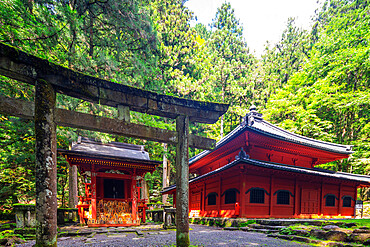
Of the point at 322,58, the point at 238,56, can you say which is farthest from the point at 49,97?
the point at 238,56

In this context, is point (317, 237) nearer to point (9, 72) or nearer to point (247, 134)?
point (247, 134)

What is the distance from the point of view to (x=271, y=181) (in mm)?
11602

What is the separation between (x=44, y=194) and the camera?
3.75 meters

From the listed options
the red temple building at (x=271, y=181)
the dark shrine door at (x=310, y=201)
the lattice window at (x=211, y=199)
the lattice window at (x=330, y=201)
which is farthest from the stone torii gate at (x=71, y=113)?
the lattice window at (x=330, y=201)

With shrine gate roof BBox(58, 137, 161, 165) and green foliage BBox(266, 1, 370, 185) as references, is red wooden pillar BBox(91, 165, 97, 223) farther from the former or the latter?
green foliage BBox(266, 1, 370, 185)

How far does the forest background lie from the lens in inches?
351

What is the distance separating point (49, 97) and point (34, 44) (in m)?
5.46

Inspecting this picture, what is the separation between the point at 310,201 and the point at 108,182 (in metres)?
13.6

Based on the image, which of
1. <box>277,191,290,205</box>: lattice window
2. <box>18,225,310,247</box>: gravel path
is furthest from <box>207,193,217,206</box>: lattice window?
<box>18,225,310,247</box>: gravel path

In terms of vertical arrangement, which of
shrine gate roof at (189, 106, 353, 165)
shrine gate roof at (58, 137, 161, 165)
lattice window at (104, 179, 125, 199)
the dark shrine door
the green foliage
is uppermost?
the green foliage

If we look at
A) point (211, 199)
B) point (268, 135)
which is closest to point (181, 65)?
point (268, 135)

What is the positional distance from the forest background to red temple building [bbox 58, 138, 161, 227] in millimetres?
1473

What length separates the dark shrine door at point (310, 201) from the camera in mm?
12430

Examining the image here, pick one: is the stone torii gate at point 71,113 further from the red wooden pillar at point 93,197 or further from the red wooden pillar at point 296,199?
the red wooden pillar at point 296,199
